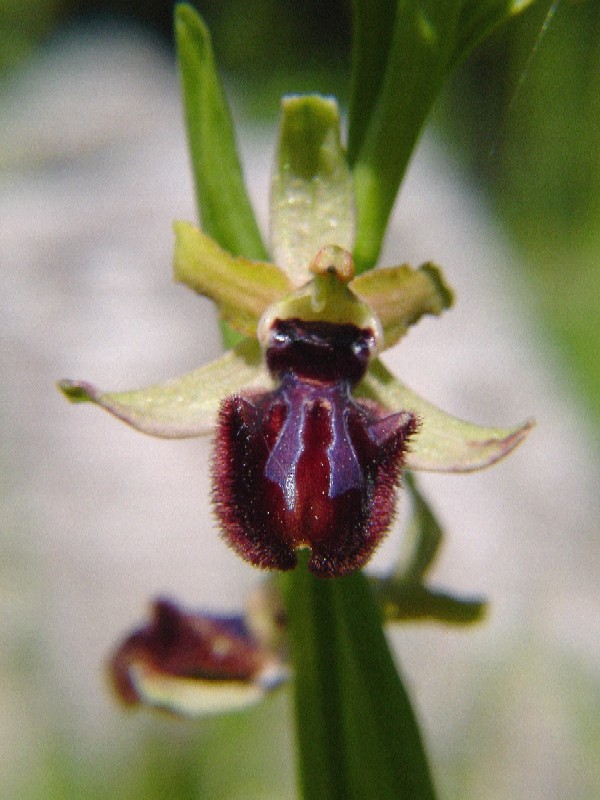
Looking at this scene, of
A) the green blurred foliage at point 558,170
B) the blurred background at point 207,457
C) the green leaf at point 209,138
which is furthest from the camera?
the green blurred foliage at point 558,170

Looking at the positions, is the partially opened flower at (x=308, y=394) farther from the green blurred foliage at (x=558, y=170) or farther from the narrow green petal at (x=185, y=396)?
the green blurred foliage at (x=558, y=170)

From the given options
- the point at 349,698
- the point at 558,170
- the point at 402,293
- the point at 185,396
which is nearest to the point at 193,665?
the point at 349,698

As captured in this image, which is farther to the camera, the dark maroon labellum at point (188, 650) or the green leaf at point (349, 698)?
the dark maroon labellum at point (188, 650)

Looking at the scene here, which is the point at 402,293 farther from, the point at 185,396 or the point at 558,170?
the point at 558,170

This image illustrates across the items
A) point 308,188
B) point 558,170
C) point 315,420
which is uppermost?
point 558,170

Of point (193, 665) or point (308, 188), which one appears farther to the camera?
point (193, 665)

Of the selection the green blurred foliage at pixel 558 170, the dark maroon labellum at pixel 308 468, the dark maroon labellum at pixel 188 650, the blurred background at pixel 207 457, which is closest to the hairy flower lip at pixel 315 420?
the dark maroon labellum at pixel 308 468

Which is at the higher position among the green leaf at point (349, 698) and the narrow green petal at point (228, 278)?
the narrow green petal at point (228, 278)

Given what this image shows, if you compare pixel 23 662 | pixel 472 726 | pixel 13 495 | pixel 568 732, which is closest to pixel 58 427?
pixel 13 495
